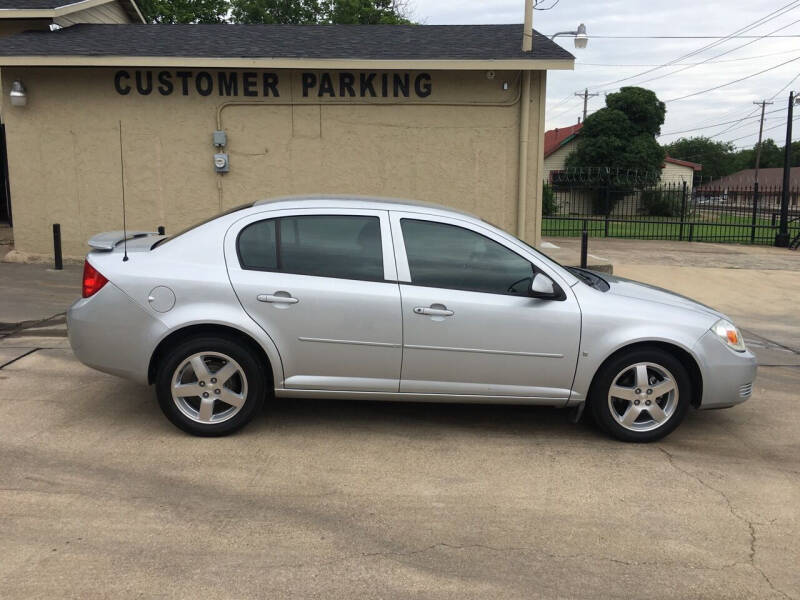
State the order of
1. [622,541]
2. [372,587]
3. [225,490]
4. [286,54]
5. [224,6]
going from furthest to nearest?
[224,6]
[286,54]
[225,490]
[622,541]
[372,587]

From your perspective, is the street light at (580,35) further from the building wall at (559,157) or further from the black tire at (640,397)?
the building wall at (559,157)

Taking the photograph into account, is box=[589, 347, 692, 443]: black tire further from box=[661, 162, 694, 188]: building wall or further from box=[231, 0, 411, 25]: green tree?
box=[661, 162, 694, 188]: building wall

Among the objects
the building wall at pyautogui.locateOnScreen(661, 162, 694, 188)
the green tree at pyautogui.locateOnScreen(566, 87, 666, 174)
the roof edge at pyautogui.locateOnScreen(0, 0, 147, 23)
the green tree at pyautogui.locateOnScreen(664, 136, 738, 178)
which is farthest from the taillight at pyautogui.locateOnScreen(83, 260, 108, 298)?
the green tree at pyautogui.locateOnScreen(664, 136, 738, 178)

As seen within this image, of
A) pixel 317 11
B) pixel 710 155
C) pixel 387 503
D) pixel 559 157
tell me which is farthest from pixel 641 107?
pixel 710 155

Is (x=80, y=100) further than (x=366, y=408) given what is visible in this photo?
Yes

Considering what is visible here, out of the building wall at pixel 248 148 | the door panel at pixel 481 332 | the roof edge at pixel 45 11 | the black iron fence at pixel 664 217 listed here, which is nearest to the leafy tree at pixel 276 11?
the black iron fence at pixel 664 217

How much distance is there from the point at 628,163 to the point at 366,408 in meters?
37.3

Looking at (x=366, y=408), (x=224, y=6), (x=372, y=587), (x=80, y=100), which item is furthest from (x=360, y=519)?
(x=224, y=6)

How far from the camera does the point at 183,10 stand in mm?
33688

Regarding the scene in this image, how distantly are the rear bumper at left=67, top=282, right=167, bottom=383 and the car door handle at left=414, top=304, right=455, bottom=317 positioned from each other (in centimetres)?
166

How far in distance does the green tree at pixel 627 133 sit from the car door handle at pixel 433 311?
37.3 m

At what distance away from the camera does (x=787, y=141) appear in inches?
813

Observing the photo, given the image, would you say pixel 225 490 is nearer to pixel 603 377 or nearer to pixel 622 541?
pixel 622 541

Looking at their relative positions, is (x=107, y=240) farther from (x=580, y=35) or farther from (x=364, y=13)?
(x=364, y=13)
